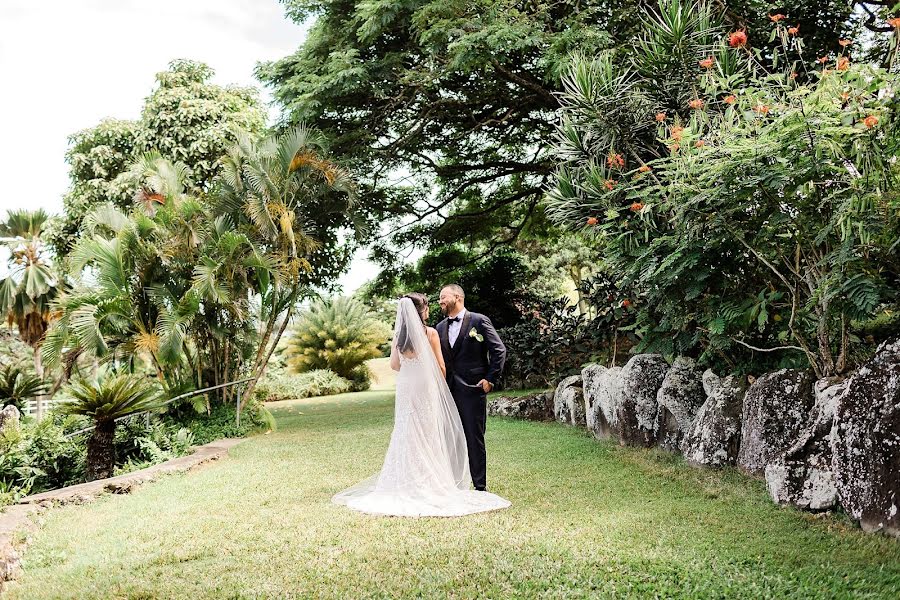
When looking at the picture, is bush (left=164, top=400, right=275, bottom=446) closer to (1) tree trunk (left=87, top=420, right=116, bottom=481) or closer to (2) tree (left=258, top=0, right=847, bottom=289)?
(1) tree trunk (left=87, top=420, right=116, bottom=481)

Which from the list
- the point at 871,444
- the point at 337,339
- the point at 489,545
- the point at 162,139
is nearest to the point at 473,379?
the point at 489,545

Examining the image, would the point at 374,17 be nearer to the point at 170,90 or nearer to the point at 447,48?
the point at 447,48

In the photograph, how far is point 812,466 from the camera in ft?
18.8

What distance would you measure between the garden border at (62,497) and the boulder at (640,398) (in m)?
5.73

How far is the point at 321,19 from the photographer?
14555mm

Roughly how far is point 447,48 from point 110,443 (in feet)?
26.2

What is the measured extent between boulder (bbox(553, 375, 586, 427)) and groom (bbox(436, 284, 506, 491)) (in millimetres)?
5032

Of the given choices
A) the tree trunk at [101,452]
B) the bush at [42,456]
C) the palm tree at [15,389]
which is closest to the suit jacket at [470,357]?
the tree trunk at [101,452]

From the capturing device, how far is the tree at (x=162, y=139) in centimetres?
1875

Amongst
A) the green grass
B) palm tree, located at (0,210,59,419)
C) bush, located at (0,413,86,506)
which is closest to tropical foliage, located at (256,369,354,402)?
palm tree, located at (0,210,59,419)

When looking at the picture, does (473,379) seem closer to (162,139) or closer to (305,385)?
(162,139)

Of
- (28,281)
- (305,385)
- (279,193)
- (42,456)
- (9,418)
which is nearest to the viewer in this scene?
(42,456)

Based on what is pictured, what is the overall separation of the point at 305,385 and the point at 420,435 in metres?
20.9

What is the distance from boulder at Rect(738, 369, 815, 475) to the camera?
6.39 m
